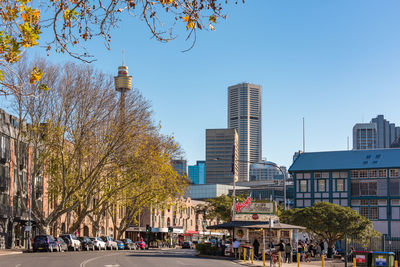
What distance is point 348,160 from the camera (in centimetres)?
8494

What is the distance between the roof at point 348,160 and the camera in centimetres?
8200

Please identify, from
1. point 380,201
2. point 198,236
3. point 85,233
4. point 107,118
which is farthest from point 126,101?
point 198,236

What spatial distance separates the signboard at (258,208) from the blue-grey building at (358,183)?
36.0 metres

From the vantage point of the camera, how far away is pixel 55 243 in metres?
49.2

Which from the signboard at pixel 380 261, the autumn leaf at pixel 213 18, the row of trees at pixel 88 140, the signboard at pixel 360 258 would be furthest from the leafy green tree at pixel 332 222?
the autumn leaf at pixel 213 18

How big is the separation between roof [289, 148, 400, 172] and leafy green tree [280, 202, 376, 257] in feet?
61.8

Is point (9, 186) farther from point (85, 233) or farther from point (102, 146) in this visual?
point (85, 233)

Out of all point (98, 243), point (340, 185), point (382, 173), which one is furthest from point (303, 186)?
point (98, 243)

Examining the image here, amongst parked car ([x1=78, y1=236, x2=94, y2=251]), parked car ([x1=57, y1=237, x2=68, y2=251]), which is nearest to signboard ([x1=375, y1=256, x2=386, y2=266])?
parked car ([x1=57, y1=237, x2=68, y2=251])

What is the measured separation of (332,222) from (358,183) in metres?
21.1

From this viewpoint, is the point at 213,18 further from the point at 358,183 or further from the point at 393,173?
the point at 358,183

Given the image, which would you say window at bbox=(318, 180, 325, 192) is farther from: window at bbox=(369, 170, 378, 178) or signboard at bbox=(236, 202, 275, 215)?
signboard at bbox=(236, 202, 275, 215)

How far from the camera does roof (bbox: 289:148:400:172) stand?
3228 inches

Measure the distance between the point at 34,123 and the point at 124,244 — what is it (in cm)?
2679
